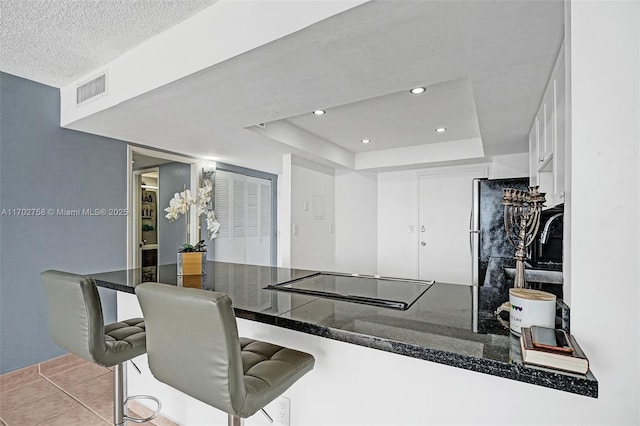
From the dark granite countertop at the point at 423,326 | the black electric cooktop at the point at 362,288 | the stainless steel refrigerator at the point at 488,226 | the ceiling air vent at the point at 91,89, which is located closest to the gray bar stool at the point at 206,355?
the dark granite countertop at the point at 423,326

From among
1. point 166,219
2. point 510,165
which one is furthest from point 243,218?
point 510,165

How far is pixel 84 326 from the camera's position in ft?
4.52

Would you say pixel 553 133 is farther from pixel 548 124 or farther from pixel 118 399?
pixel 118 399

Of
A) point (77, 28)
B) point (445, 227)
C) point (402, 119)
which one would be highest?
point (77, 28)

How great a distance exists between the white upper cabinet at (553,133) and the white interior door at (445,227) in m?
2.08

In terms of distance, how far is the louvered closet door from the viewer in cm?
463

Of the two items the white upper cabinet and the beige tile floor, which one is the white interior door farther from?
the beige tile floor

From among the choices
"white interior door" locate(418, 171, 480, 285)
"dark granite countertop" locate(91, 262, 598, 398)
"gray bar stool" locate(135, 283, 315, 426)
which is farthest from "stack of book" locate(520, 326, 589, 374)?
"white interior door" locate(418, 171, 480, 285)

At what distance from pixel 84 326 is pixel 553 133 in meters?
2.48

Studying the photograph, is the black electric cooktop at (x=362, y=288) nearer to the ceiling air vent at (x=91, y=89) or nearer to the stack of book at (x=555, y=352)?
the stack of book at (x=555, y=352)

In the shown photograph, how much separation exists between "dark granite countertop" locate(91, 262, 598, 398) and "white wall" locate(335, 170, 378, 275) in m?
3.25

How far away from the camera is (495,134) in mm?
2965

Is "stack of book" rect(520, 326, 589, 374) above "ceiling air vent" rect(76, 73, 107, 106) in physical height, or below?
below

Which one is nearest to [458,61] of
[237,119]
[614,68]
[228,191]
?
[614,68]
